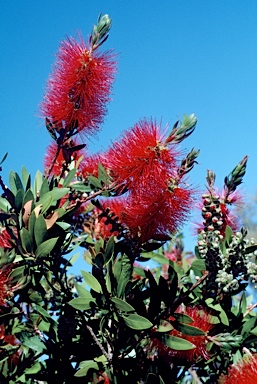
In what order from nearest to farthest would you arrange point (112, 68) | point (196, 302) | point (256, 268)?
1. point (256, 268)
2. point (196, 302)
3. point (112, 68)

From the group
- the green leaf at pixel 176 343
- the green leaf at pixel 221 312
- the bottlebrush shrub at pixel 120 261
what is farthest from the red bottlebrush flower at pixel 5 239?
the green leaf at pixel 221 312

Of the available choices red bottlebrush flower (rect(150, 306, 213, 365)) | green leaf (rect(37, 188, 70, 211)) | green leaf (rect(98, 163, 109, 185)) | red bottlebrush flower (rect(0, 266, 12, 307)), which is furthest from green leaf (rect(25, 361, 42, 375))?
green leaf (rect(98, 163, 109, 185))

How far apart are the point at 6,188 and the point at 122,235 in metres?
0.49

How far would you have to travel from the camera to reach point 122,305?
1819 mm

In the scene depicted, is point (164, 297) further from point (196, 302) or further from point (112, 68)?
point (112, 68)

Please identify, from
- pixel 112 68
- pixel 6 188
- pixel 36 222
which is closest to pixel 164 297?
pixel 36 222

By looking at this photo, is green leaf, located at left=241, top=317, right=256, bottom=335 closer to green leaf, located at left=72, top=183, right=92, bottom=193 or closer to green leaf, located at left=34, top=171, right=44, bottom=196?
green leaf, located at left=72, top=183, right=92, bottom=193

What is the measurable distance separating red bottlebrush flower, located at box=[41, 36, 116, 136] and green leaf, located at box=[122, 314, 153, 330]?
820 millimetres

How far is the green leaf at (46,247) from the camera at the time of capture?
72.7 inches

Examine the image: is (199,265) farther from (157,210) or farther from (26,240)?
(26,240)

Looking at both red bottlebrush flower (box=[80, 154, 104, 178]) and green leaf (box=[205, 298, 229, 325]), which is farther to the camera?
red bottlebrush flower (box=[80, 154, 104, 178])

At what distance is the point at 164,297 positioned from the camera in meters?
1.97

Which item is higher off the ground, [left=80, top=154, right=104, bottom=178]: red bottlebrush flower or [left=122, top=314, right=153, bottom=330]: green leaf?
[left=80, top=154, right=104, bottom=178]: red bottlebrush flower

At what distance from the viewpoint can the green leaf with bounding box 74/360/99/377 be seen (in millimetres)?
1931
